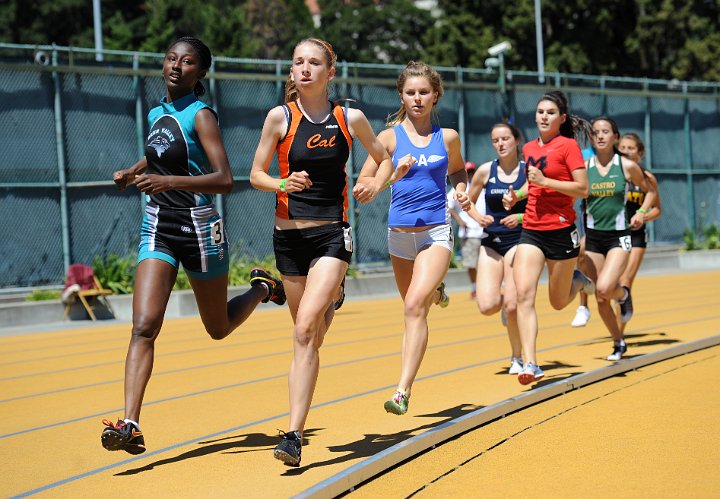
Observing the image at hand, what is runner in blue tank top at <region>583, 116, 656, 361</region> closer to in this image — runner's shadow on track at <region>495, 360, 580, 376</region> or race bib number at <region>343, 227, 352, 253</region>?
runner's shadow on track at <region>495, 360, 580, 376</region>

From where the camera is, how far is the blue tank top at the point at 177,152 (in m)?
6.77

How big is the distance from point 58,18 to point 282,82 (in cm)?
3562

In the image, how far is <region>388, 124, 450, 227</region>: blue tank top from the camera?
8039mm

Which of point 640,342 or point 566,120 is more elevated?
point 566,120

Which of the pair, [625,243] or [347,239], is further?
[625,243]

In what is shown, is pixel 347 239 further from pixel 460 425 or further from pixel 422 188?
pixel 460 425

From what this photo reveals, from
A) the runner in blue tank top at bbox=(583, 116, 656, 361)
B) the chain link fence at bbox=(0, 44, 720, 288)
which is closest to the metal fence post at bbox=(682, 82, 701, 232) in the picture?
the chain link fence at bbox=(0, 44, 720, 288)

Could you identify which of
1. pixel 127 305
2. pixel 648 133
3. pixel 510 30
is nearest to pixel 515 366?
pixel 127 305

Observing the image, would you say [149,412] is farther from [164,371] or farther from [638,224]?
[638,224]

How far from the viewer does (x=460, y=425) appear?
24.3 feet

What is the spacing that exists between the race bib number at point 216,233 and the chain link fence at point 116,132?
1401 centimetres

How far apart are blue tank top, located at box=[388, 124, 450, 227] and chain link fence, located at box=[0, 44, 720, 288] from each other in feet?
43.5

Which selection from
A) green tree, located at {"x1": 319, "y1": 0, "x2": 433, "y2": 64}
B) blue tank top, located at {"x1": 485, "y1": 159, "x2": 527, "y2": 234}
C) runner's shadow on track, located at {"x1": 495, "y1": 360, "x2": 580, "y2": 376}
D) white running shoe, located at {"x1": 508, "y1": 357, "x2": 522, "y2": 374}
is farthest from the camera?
green tree, located at {"x1": 319, "y1": 0, "x2": 433, "y2": 64}

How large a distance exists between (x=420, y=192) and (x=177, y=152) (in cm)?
201
